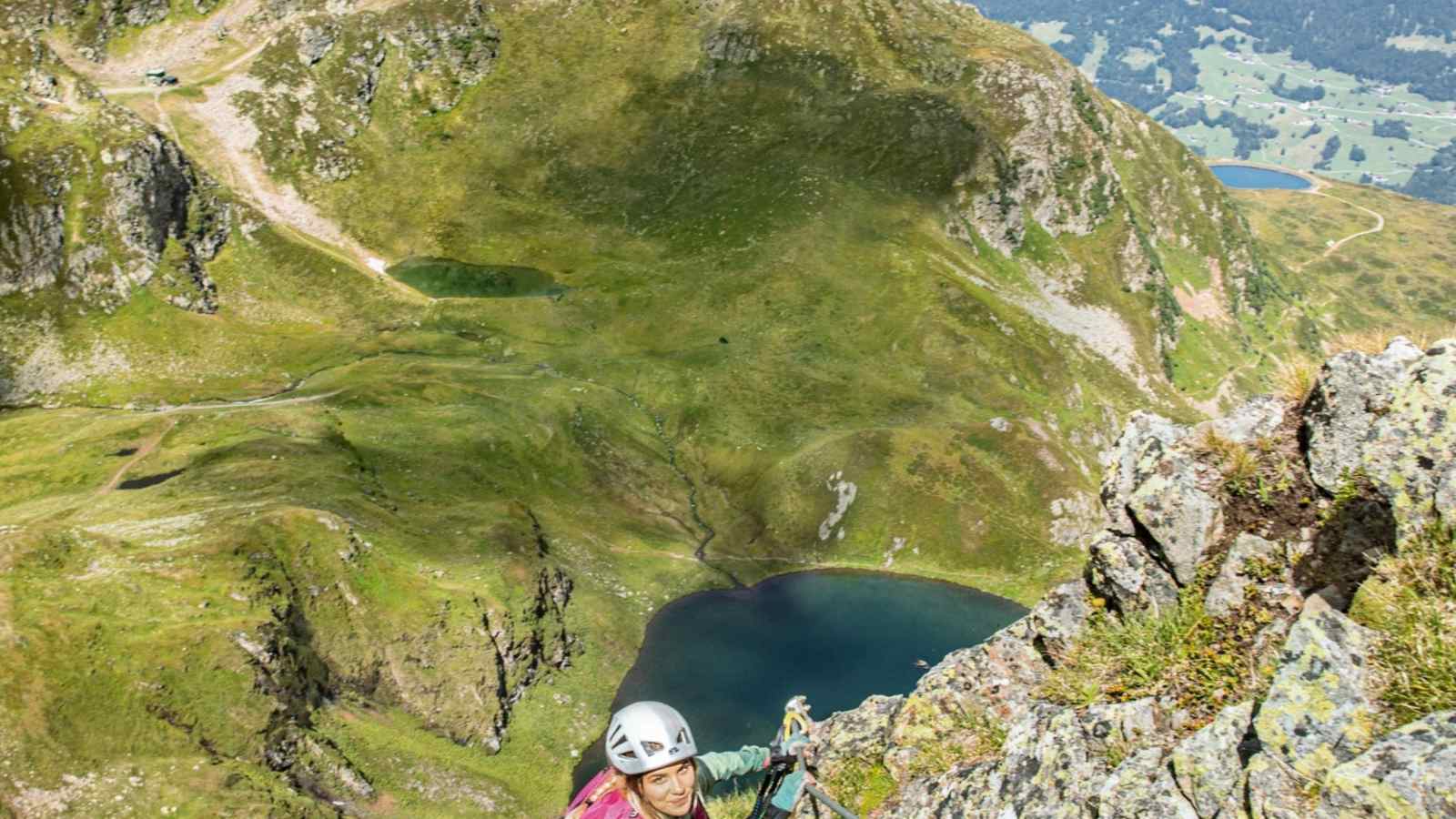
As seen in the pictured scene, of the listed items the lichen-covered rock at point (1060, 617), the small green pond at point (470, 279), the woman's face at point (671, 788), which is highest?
the woman's face at point (671, 788)

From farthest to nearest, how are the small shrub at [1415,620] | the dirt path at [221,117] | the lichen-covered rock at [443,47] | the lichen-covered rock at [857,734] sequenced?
the lichen-covered rock at [443,47] < the dirt path at [221,117] < the lichen-covered rock at [857,734] < the small shrub at [1415,620]

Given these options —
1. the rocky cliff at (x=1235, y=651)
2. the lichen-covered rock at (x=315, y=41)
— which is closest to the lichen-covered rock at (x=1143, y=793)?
the rocky cliff at (x=1235, y=651)

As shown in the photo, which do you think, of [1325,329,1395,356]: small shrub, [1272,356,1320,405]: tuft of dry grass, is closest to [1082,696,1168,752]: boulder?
[1272,356,1320,405]: tuft of dry grass

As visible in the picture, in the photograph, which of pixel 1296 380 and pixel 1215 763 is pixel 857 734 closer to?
pixel 1215 763

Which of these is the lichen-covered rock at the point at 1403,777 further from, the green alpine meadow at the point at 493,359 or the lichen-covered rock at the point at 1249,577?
the green alpine meadow at the point at 493,359

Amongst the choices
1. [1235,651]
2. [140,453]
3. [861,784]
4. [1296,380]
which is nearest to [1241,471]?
[1296,380]

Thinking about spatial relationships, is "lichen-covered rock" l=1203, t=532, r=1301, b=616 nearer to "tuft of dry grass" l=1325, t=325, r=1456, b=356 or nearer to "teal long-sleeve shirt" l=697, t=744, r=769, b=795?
"tuft of dry grass" l=1325, t=325, r=1456, b=356

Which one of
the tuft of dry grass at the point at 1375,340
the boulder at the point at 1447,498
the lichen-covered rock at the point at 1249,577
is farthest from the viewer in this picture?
the tuft of dry grass at the point at 1375,340
